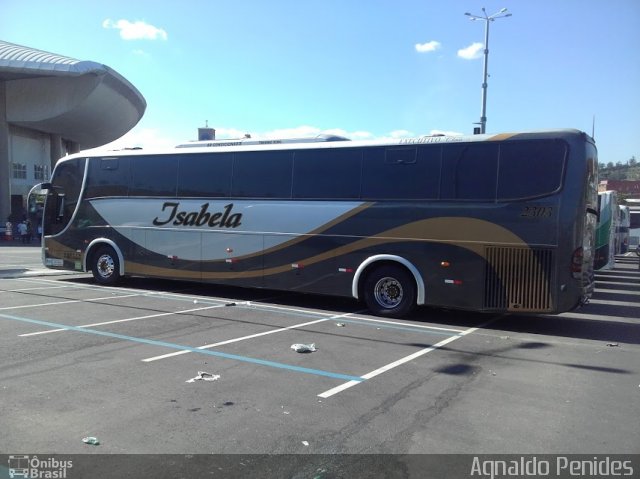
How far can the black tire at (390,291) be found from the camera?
10055 millimetres

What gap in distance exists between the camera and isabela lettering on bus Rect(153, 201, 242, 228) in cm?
1204

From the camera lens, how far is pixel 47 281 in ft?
47.7

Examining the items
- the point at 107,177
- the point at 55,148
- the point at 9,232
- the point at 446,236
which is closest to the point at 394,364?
the point at 446,236

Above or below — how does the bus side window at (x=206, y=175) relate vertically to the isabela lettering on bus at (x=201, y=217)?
above

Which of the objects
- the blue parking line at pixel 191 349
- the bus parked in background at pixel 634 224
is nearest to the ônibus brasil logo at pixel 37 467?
the blue parking line at pixel 191 349

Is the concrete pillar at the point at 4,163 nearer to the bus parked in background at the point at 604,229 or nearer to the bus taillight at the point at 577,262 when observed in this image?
the bus parked in background at the point at 604,229

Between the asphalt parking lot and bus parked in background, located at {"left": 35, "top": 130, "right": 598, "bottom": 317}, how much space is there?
0.87m

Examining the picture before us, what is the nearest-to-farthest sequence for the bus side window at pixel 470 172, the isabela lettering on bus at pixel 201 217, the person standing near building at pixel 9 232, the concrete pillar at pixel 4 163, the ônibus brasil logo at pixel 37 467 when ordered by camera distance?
the ônibus brasil logo at pixel 37 467, the bus side window at pixel 470 172, the isabela lettering on bus at pixel 201 217, the person standing near building at pixel 9 232, the concrete pillar at pixel 4 163

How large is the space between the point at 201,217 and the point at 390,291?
4945 mm

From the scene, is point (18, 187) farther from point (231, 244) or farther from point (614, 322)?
point (614, 322)

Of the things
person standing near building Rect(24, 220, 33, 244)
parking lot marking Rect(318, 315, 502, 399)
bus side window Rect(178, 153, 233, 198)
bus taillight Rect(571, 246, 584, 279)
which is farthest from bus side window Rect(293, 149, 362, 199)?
person standing near building Rect(24, 220, 33, 244)

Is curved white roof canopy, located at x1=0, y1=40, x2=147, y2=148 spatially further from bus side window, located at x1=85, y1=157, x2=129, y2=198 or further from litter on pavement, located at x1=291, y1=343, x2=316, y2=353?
litter on pavement, located at x1=291, y1=343, x2=316, y2=353

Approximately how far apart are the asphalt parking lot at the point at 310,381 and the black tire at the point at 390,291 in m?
0.34

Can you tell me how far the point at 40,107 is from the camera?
1828 inches
